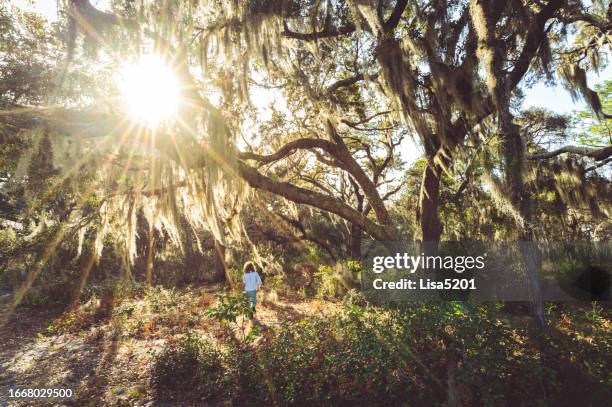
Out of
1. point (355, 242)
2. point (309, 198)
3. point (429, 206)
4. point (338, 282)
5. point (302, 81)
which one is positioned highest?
point (302, 81)

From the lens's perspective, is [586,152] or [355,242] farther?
[355,242]

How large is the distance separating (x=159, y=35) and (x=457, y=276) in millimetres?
8615

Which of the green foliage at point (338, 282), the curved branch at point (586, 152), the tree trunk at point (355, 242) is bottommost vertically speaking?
the green foliage at point (338, 282)

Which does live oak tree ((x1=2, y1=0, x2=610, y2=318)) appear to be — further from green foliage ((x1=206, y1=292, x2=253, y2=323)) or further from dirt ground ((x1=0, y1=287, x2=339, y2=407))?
dirt ground ((x1=0, y1=287, x2=339, y2=407))

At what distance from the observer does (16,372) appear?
20.4 feet

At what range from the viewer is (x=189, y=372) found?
222 inches

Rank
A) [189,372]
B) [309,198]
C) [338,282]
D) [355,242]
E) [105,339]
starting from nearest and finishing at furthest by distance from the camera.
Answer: [189,372] → [309,198] → [105,339] → [338,282] → [355,242]

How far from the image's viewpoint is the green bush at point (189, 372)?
5188 millimetres

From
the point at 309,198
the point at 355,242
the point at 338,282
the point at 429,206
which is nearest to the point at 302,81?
the point at 309,198

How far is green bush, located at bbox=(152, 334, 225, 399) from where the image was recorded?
5.19 metres

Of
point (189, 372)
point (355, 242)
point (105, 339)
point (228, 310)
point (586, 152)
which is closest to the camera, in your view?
point (189, 372)

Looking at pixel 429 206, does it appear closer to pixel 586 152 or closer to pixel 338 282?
pixel 586 152

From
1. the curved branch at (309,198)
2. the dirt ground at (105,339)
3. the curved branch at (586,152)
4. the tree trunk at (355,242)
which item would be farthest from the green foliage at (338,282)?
the curved branch at (586,152)

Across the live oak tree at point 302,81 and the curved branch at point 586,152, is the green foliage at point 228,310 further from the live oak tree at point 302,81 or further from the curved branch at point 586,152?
the curved branch at point 586,152
